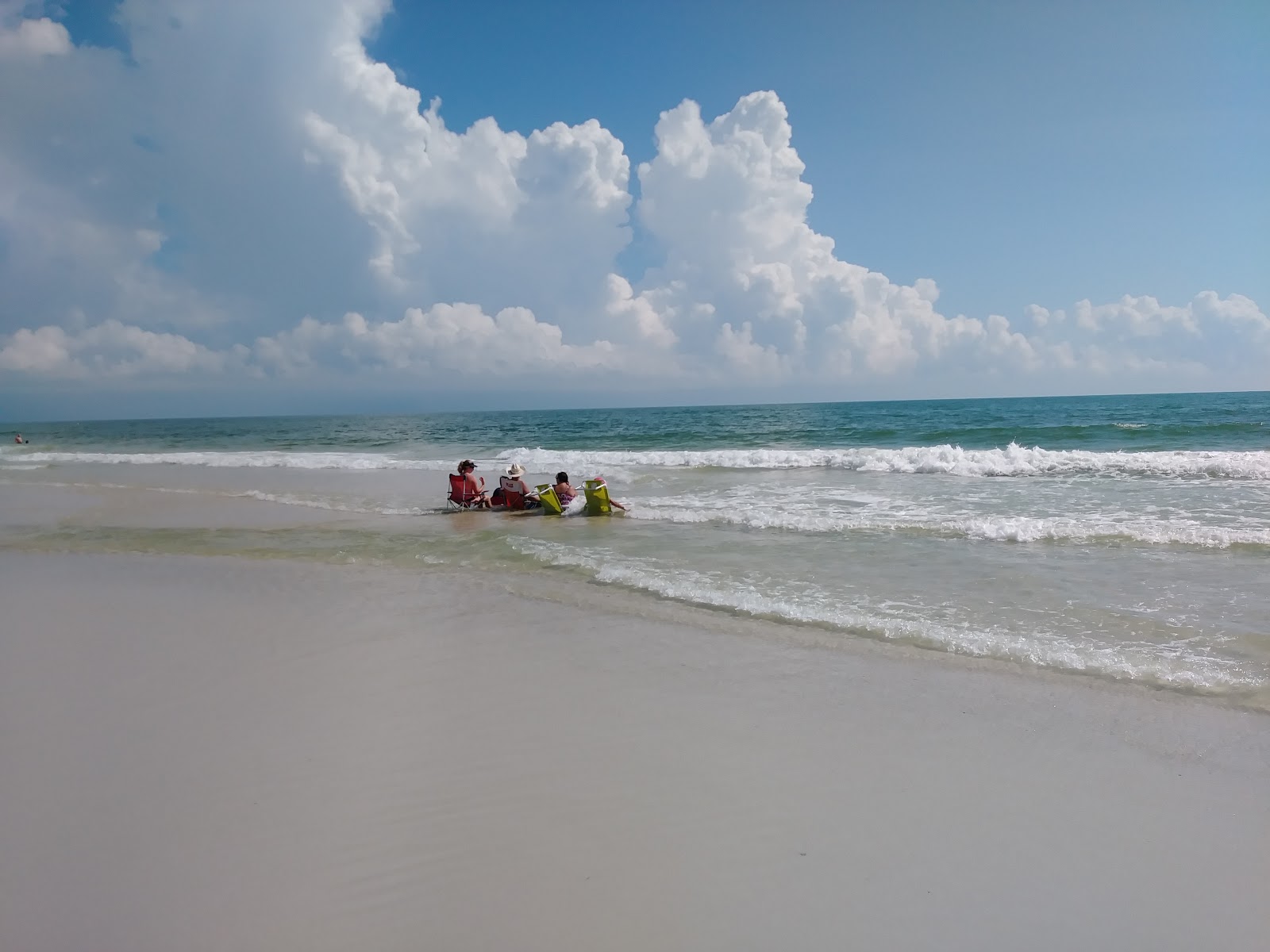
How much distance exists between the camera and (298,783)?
3.61 meters

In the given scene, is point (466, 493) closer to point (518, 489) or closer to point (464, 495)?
point (464, 495)

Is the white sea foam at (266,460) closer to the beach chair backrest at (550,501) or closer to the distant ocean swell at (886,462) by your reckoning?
the distant ocean swell at (886,462)

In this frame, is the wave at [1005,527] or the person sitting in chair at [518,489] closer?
the wave at [1005,527]

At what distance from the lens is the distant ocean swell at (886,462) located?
1738 cm

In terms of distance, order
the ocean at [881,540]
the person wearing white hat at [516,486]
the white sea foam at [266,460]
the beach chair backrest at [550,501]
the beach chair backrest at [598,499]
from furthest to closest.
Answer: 1. the white sea foam at [266,460]
2. the person wearing white hat at [516,486]
3. the beach chair backrest at [550,501]
4. the beach chair backrest at [598,499]
5. the ocean at [881,540]

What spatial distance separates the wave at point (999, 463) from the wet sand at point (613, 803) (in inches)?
587

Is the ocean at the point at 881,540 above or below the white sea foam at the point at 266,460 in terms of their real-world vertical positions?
below

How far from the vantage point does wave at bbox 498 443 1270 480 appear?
1702 cm

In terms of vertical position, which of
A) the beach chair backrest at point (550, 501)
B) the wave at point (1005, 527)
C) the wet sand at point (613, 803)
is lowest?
the wet sand at point (613, 803)

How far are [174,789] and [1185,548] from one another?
10.9 meters

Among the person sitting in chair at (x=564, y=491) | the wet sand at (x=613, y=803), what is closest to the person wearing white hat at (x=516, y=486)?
the person sitting in chair at (x=564, y=491)

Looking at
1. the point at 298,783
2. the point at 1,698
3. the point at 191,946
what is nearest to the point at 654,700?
A: the point at 298,783

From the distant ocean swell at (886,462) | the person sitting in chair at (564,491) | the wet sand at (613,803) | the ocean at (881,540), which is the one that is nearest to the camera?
the wet sand at (613,803)

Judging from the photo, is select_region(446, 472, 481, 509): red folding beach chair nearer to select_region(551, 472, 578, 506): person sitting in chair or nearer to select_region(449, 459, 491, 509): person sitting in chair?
select_region(449, 459, 491, 509): person sitting in chair
